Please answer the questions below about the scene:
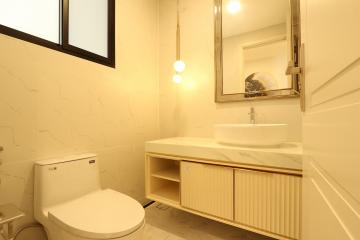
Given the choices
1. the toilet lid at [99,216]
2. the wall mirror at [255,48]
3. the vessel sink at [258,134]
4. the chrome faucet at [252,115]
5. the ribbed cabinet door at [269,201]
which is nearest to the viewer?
the toilet lid at [99,216]

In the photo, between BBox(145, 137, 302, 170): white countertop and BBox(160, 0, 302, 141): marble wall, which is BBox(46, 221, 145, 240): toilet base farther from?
BBox(160, 0, 302, 141): marble wall

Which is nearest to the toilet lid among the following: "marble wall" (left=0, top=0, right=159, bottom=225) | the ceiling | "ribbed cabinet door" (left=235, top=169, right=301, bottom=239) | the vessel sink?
"marble wall" (left=0, top=0, right=159, bottom=225)

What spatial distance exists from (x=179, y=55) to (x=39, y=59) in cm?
116

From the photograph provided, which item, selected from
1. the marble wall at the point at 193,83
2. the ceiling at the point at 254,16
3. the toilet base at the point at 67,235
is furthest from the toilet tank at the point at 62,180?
the ceiling at the point at 254,16

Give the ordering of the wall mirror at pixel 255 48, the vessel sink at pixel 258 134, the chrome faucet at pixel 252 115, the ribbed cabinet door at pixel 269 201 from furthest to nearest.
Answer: the chrome faucet at pixel 252 115
the wall mirror at pixel 255 48
the vessel sink at pixel 258 134
the ribbed cabinet door at pixel 269 201

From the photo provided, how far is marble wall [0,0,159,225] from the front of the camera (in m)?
1.05

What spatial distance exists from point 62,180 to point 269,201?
4.06 ft

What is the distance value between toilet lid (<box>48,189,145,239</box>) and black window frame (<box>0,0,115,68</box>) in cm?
100

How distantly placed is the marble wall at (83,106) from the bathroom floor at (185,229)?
34 cm

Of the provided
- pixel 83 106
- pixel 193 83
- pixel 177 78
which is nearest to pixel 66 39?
pixel 83 106

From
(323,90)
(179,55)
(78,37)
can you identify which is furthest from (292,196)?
(78,37)

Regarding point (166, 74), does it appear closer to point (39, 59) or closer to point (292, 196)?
point (39, 59)

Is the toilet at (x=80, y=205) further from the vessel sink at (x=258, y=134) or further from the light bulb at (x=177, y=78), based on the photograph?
the light bulb at (x=177, y=78)

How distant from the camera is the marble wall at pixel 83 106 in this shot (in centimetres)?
105
